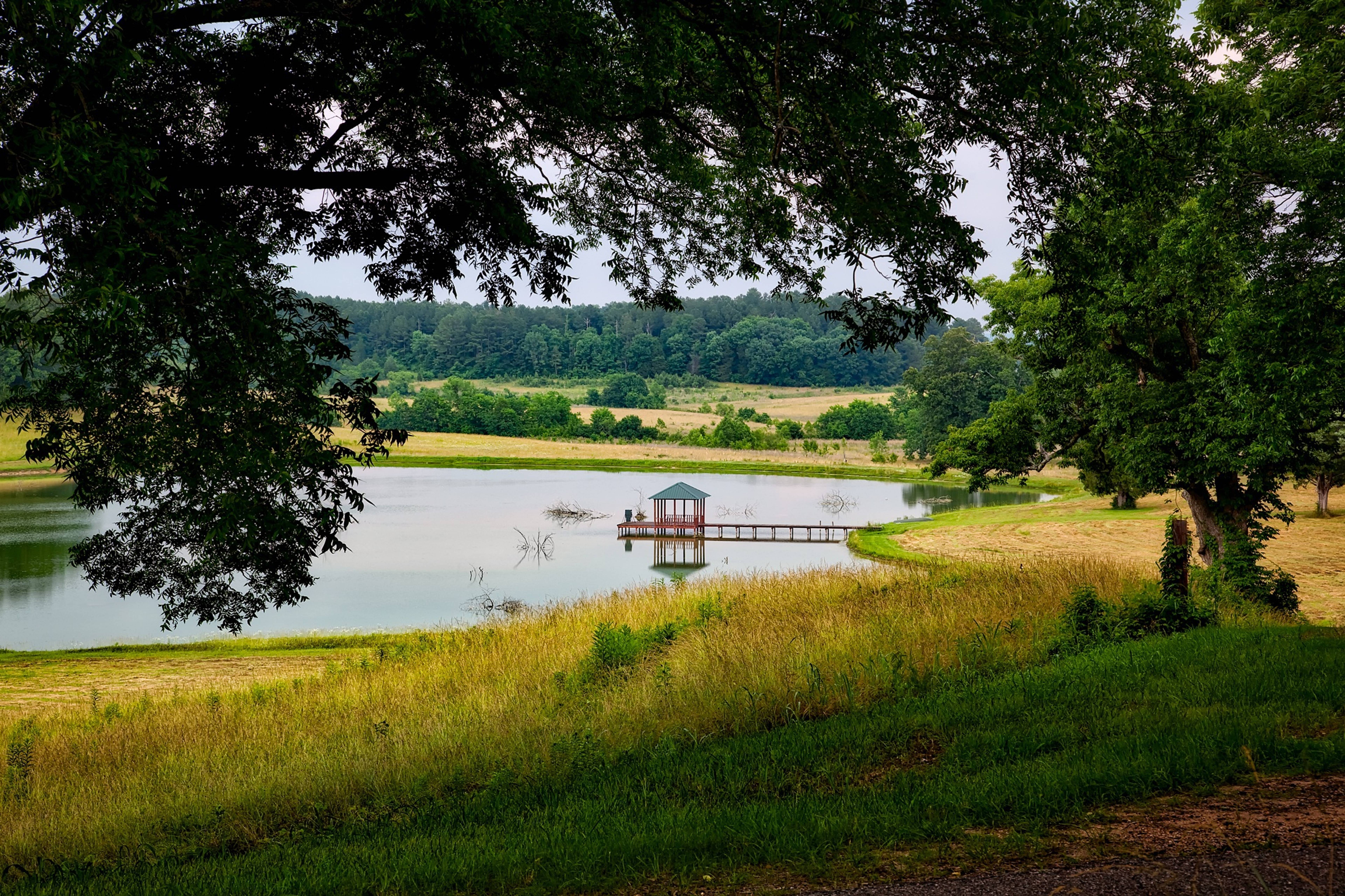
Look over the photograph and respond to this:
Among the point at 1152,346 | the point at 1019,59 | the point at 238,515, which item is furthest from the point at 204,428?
the point at 1152,346

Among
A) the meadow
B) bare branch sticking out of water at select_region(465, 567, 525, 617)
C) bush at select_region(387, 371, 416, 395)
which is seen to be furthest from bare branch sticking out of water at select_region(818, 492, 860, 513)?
bush at select_region(387, 371, 416, 395)

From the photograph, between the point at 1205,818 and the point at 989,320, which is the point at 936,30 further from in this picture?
the point at 989,320

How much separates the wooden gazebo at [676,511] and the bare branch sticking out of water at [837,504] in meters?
10.5

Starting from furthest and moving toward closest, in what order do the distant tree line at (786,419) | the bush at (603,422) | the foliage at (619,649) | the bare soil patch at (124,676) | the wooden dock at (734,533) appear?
the bush at (603,422) → the distant tree line at (786,419) → the wooden dock at (734,533) → the bare soil patch at (124,676) → the foliage at (619,649)

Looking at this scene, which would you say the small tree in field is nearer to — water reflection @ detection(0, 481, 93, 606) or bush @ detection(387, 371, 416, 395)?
water reflection @ detection(0, 481, 93, 606)

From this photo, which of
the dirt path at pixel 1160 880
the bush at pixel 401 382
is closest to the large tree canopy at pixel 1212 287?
the dirt path at pixel 1160 880

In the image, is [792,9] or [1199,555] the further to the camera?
[1199,555]

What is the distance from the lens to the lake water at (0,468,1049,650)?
2550cm

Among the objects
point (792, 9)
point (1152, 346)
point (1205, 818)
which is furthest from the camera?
point (1152, 346)

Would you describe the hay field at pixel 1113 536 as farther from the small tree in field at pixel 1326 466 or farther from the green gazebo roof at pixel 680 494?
the green gazebo roof at pixel 680 494

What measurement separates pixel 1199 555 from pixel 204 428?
72.9 ft

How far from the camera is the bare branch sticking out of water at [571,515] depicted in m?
47.0

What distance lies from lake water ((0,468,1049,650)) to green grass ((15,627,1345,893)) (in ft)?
62.5

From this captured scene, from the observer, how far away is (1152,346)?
18875 mm
